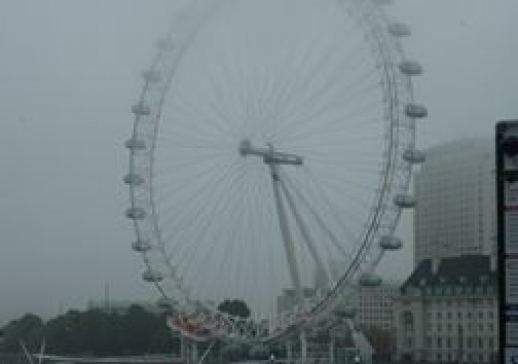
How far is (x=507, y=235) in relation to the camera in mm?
7383

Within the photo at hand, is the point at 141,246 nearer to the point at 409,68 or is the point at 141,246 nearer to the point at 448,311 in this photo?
the point at 409,68

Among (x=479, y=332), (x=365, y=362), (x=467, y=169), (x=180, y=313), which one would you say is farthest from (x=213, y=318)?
(x=467, y=169)

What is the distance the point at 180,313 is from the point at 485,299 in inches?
1820

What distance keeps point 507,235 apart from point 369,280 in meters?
35.8

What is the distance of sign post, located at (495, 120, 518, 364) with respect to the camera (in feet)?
24.0

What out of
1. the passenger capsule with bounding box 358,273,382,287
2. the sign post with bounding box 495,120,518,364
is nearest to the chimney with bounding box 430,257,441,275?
the passenger capsule with bounding box 358,273,382,287

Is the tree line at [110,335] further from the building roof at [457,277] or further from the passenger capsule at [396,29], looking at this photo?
the passenger capsule at [396,29]

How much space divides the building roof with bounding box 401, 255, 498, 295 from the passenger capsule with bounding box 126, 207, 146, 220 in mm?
49165

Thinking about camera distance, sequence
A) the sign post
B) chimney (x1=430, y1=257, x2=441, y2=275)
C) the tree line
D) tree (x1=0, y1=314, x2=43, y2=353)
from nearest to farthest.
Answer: the sign post
the tree line
chimney (x1=430, y1=257, x2=441, y2=275)
tree (x1=0, y1=314, x2=43, y2=353)

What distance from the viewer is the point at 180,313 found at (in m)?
50.2

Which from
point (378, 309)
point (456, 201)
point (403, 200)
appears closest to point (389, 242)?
point (403, 200)

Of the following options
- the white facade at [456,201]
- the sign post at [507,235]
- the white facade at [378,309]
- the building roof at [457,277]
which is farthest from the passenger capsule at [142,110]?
the white facade at [378,309]

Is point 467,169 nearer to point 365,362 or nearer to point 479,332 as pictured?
point 479,332

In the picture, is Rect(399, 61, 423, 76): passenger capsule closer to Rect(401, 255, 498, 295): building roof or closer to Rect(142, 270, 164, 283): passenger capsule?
Rect(142, 270, 164, 283): passenger capsule
